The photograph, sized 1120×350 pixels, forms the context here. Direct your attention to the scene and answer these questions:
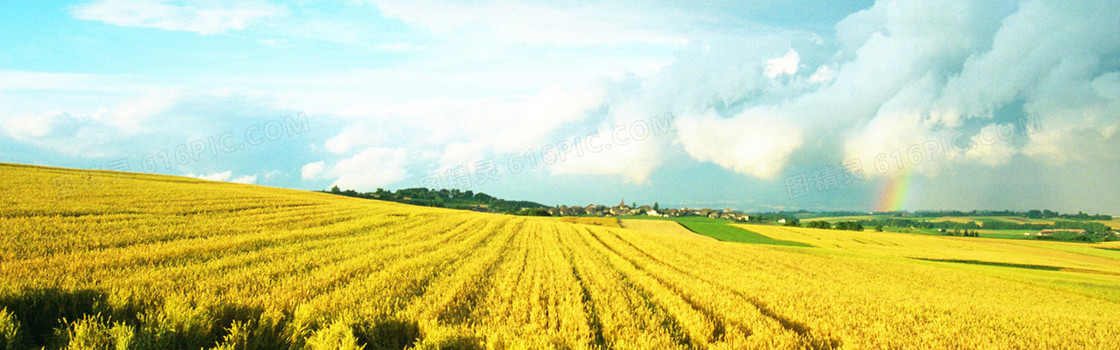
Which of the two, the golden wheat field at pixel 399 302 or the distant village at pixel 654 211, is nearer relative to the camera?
the golden wheat field at pixel 399 302

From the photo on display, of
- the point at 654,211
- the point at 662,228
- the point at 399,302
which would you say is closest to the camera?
the point at 399,302

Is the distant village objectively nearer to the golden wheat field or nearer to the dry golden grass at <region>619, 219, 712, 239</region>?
the dry golden grass at <region>619, 219, 712, 239</region>

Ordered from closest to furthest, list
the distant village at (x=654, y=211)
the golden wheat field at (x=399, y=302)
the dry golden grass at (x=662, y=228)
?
the golden wheat field at (x=399, y=302) → the dry golden grass at (x=662, y=228) → the distant village at (x=654, y=211)

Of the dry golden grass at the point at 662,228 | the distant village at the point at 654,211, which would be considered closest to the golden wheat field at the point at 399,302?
the dry golden grass at the point at 662,228

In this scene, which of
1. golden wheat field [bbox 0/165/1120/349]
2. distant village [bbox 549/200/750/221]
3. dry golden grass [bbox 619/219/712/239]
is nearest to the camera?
golden wheat field [bbox 0/165/1120/349]

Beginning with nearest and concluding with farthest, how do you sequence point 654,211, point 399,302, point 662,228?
1. point 399,302
2. point 662,228
3. point 654,211

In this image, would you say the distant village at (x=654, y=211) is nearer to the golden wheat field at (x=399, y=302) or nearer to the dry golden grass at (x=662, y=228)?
the dry golden grass at (x=662, y=228)

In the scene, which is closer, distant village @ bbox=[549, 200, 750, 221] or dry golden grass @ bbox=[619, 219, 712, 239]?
dry golden grass @ bbox=[619, 219, 712, 239]

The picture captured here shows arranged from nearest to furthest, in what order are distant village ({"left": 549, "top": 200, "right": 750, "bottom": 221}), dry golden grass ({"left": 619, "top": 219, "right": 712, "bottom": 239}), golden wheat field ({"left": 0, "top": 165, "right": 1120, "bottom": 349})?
golden wheat field ({"left": 0, "top": 165, "right": 1120, "bottom": 349}), dry golden grass ({"left": 619, "top": 219, "right": 712, "bottom": 239}), distant village ({"left": 549, "top": 200, "right": 750, "bottom": 221})

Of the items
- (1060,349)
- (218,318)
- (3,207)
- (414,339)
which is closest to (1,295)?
(218,318)

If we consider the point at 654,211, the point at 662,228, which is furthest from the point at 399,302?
the point at 654,211

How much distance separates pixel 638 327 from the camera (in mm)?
6344

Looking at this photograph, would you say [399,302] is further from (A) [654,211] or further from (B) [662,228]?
(A) [654,211]

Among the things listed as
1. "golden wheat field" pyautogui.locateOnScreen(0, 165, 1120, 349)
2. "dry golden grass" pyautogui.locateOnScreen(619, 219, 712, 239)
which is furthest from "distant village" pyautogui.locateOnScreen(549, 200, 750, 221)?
"golden wheat field" pyautogui.locateOnScreen(0, 165, 1120, 349)
